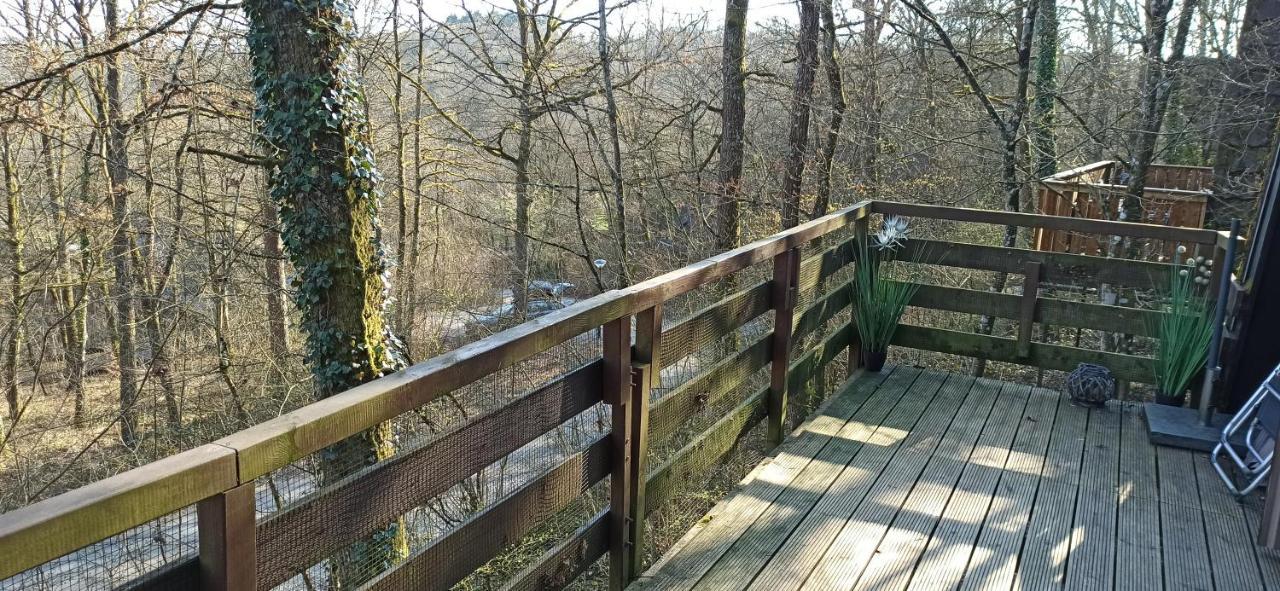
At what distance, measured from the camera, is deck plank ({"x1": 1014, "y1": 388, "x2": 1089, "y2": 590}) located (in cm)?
274

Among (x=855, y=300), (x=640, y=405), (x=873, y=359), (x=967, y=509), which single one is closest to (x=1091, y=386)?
(x=873, y=359)

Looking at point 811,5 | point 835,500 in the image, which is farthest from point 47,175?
point 835,500

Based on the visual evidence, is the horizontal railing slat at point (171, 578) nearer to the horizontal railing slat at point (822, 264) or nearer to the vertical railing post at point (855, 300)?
the horizontal railing slat at point (822, 264)

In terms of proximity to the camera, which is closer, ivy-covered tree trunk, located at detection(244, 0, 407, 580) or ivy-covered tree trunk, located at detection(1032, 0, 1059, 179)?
ivy-covered tree trunk, located at detection(244, 0, 407, 580)

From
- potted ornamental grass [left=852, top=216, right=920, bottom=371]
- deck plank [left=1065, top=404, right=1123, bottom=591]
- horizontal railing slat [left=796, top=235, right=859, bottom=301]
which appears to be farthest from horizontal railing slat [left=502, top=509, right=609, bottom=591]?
potted ornamental grass [left=852, top=216, right=920, bottom=371]

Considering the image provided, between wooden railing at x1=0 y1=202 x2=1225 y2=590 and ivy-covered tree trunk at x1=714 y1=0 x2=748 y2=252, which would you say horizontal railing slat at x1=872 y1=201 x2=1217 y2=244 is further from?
ivy-covered tree trunk at x1=714 y1=0 x2=748 y2=252

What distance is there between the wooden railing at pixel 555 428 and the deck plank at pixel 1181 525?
0.99 meters

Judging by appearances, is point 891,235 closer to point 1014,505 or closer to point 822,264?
point 822,264

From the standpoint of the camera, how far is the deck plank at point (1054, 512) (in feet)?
8.98

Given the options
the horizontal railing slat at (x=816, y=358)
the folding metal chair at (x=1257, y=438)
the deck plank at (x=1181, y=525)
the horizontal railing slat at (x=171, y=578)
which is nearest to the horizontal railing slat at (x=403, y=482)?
the horizontal railing slat at (x=171, y=578)

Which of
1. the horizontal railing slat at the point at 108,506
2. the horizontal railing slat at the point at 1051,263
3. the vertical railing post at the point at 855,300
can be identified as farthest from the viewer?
the vertical railing post at the point at 855,300

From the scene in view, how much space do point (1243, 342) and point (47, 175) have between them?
13060 mm

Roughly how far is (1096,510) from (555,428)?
6.65ft

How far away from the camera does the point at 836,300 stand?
4551 mm
